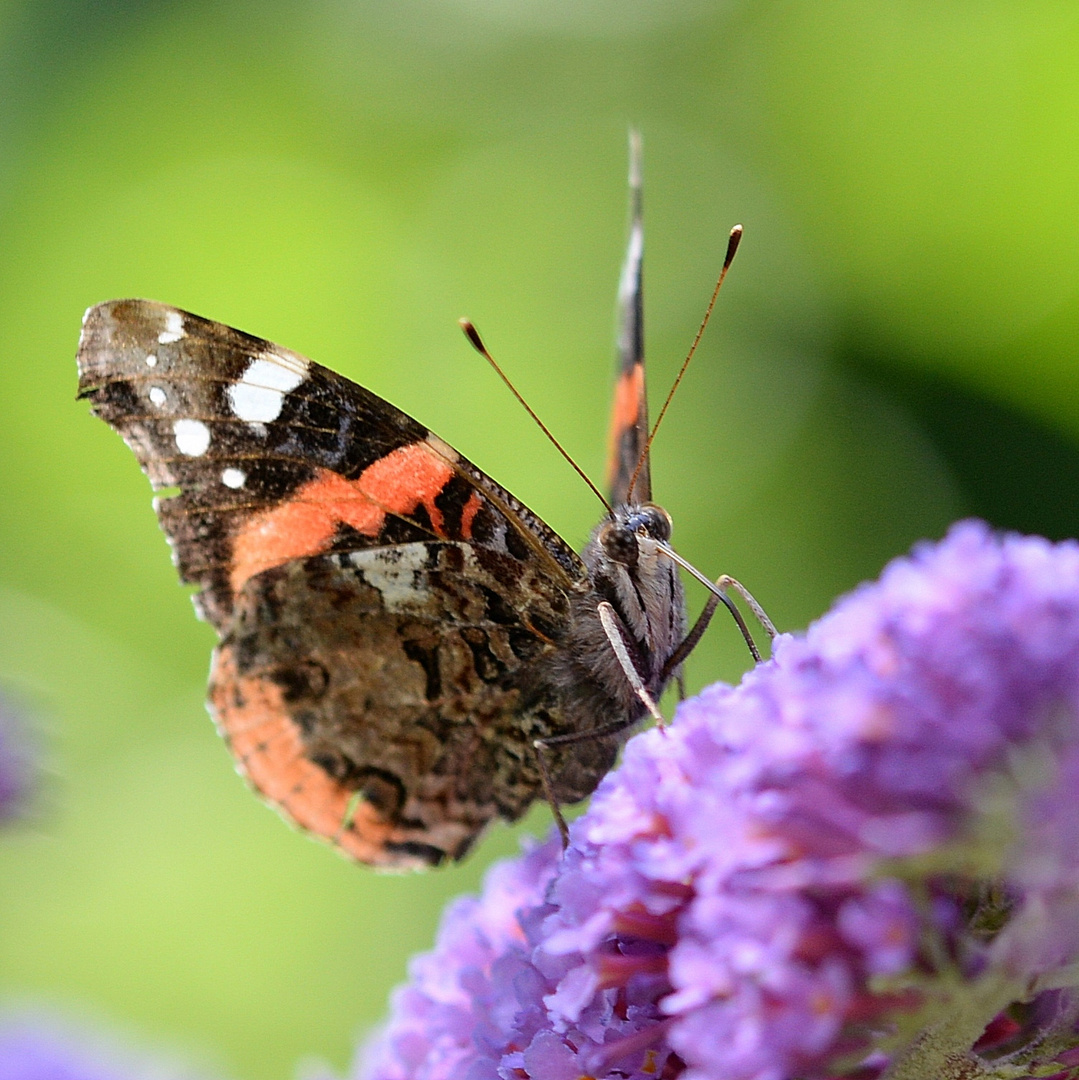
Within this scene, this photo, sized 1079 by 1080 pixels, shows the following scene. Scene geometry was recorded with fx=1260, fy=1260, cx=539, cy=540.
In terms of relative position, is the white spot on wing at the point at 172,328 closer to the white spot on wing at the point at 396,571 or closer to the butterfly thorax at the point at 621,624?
the white spot on wing at the point at 396,571

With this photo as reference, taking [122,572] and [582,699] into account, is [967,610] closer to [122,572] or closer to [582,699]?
[582,699]

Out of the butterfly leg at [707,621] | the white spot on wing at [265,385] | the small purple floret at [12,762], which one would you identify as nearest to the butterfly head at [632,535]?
the butterfly leg at [707,621]

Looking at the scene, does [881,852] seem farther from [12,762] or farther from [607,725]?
[12,762]

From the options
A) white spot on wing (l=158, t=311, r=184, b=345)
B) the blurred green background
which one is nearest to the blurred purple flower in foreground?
white spot on wing (l=158, t=311, r=184, b=345)

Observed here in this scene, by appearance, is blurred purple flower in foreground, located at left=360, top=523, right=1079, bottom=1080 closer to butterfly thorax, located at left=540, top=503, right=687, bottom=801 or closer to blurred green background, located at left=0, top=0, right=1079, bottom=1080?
butterfly thorax, located at left=540, top=503, right=687, bottom=801

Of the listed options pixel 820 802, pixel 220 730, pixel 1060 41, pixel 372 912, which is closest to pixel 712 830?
pixel 820 802

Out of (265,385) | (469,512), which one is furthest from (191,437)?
(469,512)
